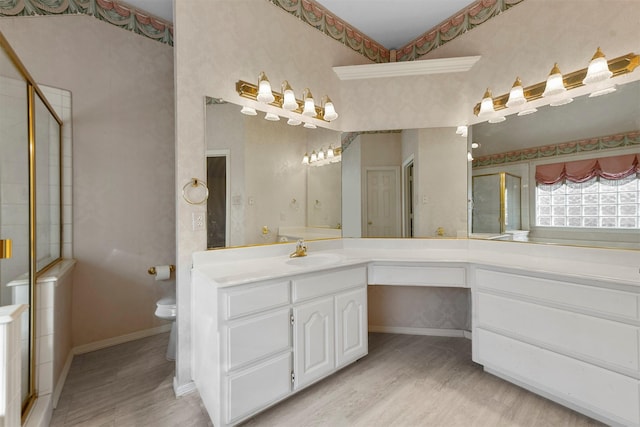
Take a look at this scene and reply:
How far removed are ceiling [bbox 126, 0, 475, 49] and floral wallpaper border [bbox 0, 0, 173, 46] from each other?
0.08 metres

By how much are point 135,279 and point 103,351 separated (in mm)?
600

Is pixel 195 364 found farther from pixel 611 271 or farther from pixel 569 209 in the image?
pixel 569 209

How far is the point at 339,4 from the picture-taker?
2469mm

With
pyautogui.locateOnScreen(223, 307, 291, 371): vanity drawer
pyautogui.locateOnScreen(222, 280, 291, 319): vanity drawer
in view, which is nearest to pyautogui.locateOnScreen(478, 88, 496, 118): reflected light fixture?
pyautogui.locateOnScreen(222, 280, 291, 319): vanity drawer

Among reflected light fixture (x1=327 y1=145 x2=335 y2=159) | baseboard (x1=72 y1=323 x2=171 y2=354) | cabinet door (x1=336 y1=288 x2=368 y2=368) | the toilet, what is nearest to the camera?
cabinet door (x1=336 y1=288 x2=368 y2=368)

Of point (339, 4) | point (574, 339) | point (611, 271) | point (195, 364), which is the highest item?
point (339, 4)

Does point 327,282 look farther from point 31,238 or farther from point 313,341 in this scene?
point 31,238

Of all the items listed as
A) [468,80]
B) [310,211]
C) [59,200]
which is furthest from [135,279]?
[468,80]

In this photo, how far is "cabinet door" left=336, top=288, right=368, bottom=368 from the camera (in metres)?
1.93

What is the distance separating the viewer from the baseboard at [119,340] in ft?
7.70

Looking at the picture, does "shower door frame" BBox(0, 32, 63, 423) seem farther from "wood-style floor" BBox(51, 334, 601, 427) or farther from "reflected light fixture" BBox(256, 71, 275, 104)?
"reflected light fixture" BBox(256, 71, 275, 104)

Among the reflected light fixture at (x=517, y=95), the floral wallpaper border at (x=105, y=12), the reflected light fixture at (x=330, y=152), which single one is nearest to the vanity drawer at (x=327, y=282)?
the reflected light fixture at (x=330, y=152)

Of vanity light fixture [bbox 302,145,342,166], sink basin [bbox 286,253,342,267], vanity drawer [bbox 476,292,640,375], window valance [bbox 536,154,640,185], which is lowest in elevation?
vanity drawer [bbox 476,292,640,375]

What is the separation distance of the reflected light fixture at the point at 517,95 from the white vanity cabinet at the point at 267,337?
1726mm
